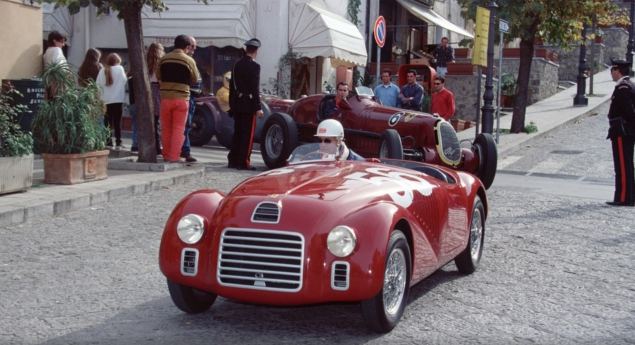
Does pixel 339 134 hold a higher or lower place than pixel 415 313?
higher

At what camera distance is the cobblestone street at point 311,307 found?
525 centimetres

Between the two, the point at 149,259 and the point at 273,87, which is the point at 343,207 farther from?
the point at 273,87

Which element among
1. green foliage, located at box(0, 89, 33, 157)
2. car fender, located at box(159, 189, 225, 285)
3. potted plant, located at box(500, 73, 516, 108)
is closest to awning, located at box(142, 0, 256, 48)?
potted plant, located at box(500, 73, 516, 108)

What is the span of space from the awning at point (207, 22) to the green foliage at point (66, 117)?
443 inches

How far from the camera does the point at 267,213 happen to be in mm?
5184

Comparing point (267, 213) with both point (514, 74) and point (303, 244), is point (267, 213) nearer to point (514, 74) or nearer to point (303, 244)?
point (303, 244)

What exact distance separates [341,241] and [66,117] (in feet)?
20.5

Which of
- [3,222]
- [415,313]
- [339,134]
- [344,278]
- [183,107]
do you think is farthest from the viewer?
[183,107]

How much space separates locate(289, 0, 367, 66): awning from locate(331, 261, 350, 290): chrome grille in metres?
17.9

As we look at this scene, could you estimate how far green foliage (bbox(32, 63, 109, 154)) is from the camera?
33.9ft

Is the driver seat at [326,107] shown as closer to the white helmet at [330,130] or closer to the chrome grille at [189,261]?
the white helmet at [330,130]

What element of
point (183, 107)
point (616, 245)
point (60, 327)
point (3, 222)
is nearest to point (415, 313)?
point (60, 327)

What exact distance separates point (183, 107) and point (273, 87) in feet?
36.3

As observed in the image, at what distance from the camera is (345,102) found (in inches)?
520
